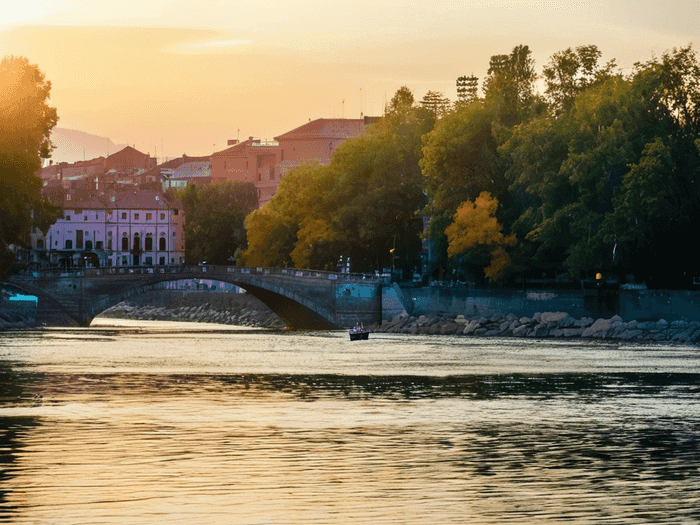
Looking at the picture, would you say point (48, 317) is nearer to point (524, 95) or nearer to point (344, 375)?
point (524, 95)

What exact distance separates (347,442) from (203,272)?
79437 millimetres

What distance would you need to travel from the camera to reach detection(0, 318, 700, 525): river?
24203 millimetres

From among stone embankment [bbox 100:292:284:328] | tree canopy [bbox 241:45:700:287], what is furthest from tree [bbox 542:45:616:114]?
stone embankment [bbox 100:292:284:328]

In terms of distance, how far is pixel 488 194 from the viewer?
319ft

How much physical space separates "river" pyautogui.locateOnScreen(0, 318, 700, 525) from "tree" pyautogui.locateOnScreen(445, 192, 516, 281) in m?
33.9

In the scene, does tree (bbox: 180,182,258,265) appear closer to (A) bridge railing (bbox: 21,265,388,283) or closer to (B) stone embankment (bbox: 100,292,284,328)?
(B) stone embankment (bbox: 100,292,284,328)

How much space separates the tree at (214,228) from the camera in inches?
6673

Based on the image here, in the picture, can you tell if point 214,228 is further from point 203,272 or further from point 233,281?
point 233,281

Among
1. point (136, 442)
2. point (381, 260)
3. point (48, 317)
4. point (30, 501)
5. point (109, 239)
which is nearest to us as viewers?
point (30, 501)

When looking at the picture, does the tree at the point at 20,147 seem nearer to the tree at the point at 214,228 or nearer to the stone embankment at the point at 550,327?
the stone embankment at the point at 550,327

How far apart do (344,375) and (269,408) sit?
14.3 m

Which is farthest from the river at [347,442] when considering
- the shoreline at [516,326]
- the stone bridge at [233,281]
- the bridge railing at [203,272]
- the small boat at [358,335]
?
the bridge railing at [203,272]

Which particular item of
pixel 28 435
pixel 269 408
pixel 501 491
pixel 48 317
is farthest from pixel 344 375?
pixel 48 317

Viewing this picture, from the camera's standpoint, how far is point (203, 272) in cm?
11106
